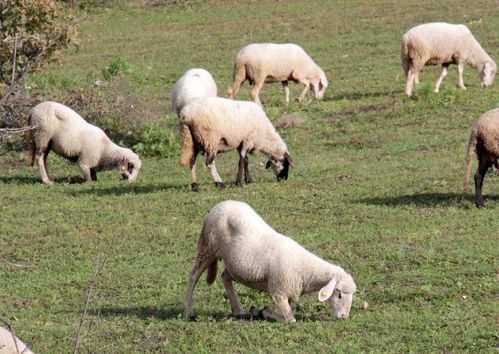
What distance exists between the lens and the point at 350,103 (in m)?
23.4

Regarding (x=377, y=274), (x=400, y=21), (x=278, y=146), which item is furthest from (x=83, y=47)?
(x=377, y=274)

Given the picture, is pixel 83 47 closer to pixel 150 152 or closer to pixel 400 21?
pixel 400 21

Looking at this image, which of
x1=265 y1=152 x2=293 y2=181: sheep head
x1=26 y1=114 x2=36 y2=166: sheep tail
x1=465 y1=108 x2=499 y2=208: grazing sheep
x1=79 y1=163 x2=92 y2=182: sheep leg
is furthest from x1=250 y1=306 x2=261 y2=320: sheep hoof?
x1=26 y1=114 x2=36 y2=166: sheep tail

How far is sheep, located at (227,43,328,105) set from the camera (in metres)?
23.4

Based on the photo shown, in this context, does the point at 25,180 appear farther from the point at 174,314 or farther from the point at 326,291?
the point at 326,291

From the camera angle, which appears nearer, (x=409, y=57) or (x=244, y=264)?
(x=244, y=264)

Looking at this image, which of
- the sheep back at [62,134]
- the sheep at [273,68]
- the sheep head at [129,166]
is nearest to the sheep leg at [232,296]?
the sheep head at [129,166]

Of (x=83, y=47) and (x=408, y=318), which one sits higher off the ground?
(x=408, y=318)

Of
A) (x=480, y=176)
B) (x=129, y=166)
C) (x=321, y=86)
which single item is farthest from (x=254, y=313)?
(x=321, y=86)

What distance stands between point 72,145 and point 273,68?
19.8 feet

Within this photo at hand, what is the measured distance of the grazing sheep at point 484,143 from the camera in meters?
14.4

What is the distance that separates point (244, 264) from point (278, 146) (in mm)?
7326

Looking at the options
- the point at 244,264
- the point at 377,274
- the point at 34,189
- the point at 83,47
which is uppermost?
the point at 244,264

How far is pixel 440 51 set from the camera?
23672 mm
